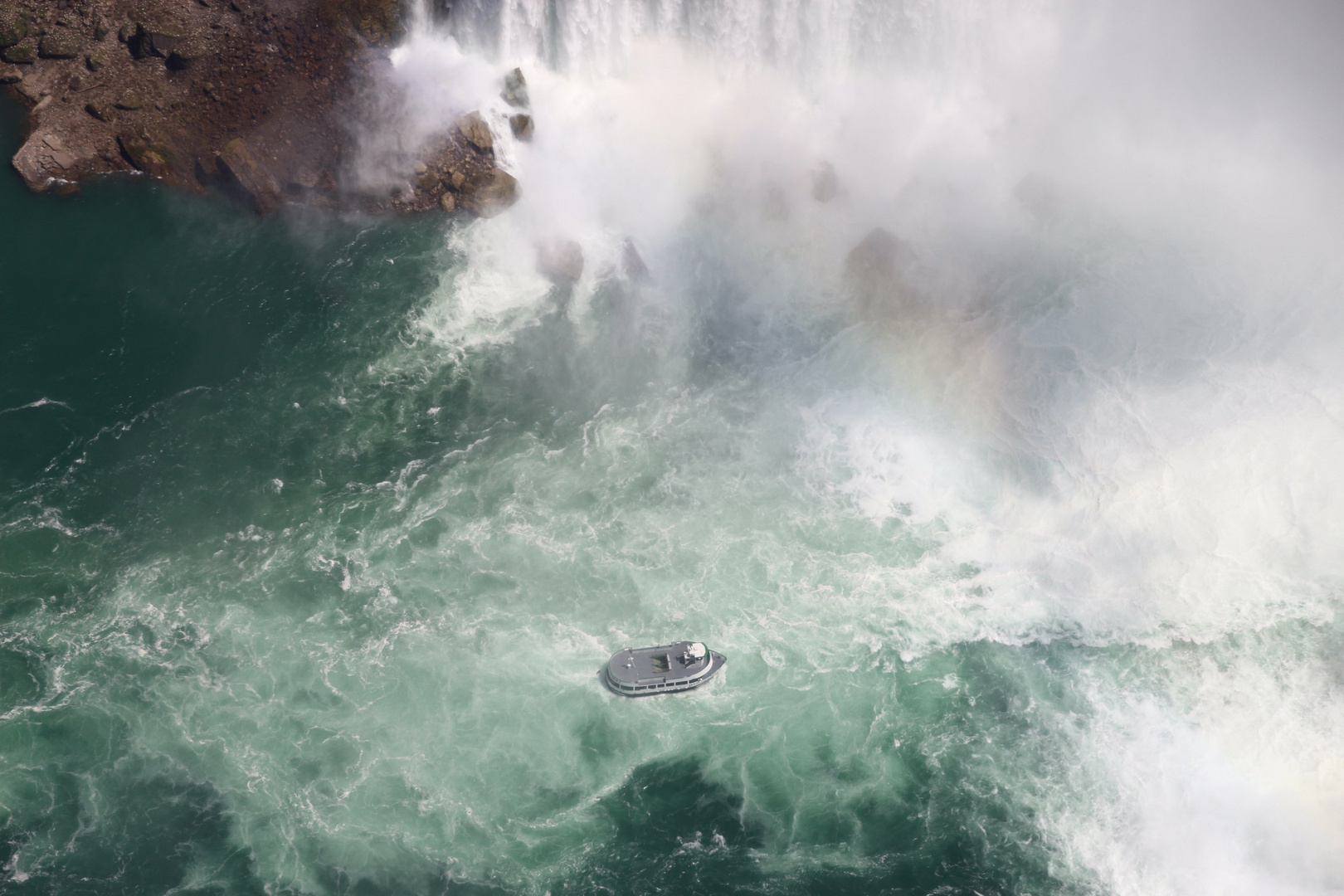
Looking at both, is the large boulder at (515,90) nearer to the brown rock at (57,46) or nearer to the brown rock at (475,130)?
the brown rock at (475,130)

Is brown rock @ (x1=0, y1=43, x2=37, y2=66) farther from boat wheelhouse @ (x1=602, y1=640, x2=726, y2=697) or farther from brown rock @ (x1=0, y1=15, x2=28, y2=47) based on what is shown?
boat wheelhouse @ (x1=602, y1=640, x2=726, y2=697)

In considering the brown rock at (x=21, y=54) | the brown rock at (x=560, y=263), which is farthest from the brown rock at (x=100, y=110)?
the brown rock at (x=560, y=263)

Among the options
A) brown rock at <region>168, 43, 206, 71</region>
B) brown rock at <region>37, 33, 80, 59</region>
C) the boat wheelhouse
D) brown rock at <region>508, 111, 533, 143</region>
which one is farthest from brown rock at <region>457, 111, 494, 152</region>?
the boat wheelhouse

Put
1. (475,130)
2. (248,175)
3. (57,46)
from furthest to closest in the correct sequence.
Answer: (57,46) → (475,130) → (248,175)

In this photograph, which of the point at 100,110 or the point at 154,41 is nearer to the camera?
the point at 100,110

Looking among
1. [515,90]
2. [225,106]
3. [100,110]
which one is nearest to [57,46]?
[100,110]

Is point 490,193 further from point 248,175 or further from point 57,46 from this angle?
point 57,46
